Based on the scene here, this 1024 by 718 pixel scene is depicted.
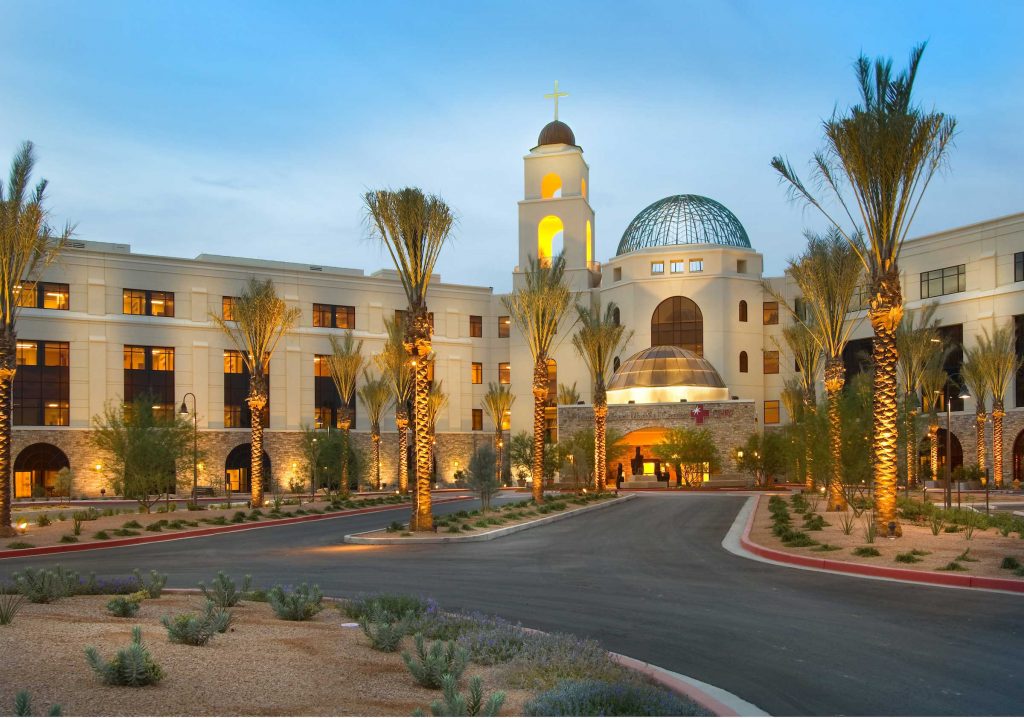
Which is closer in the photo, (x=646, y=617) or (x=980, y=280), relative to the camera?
(x=646, y=617)

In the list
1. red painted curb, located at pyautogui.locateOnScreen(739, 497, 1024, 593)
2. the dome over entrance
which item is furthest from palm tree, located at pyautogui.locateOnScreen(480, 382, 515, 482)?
red painted curb, located at pyautogui.locateOnScreen(739, 497, 1024, 593)

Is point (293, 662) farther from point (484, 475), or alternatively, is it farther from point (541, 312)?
point (541, 312)

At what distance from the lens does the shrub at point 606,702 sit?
20.7 feet

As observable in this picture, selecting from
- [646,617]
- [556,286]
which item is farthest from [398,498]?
[646,617]

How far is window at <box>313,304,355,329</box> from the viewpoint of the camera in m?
65.2

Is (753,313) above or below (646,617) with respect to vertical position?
above

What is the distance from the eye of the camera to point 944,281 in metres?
59.4

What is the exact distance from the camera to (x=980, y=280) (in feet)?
186

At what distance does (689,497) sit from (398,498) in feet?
46.9

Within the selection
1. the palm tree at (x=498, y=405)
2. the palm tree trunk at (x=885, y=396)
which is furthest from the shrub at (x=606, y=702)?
the palm tree at (x=498, y=405)

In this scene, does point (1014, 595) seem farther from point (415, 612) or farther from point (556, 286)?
point (556, 286)

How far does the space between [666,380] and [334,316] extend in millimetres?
24152

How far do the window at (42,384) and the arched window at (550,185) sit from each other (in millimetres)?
38356

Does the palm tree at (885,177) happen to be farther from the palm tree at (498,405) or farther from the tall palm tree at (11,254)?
the palm tree at (498,405)
